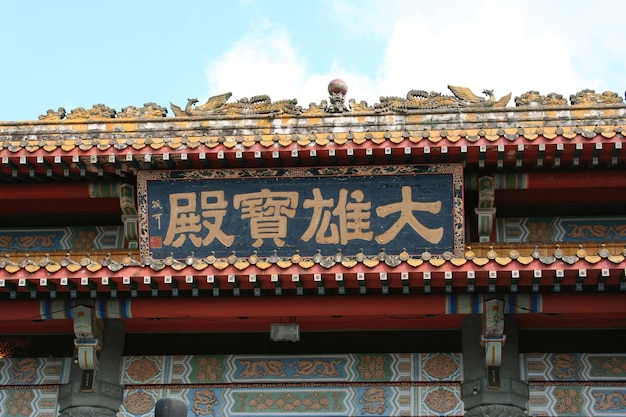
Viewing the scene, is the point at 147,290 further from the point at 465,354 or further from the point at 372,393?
the point at 465,354

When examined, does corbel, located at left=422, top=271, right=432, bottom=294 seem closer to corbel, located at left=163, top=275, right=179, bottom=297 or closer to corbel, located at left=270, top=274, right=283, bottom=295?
corbel, located at left=270, top=274, right=283, bottom=295

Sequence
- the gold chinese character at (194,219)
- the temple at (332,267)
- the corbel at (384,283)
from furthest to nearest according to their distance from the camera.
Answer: the gold chinese character at (194,219) < the temple at (332,267) < the corbel at (384,283)

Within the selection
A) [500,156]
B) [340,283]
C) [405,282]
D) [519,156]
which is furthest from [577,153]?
[340,283]

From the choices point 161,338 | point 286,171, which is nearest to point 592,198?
point 286,171

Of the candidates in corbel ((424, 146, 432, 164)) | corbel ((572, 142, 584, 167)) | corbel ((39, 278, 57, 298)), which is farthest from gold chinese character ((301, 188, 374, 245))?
corbel ((39, 278, 57, 298))

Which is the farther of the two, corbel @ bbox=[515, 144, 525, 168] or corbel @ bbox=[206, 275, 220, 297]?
corbel @ bbox=[515, 144, 525, 168]

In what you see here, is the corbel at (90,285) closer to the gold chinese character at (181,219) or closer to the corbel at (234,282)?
the corbel at (234,282)

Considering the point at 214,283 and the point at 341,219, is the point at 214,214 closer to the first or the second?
the point at 341,219

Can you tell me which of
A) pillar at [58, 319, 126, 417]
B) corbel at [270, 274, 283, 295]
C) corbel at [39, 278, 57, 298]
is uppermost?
corbel at [270, 274, 283, 295]

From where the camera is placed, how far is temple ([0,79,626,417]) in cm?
1305

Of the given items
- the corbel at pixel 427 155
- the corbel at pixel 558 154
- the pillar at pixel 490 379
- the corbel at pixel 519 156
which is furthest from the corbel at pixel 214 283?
the corbel at pixel 558 154

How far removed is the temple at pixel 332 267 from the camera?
42.8 ft

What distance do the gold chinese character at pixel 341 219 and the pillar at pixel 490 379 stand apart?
218 cm

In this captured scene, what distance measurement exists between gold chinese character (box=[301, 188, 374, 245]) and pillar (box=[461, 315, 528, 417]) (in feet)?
7.15
